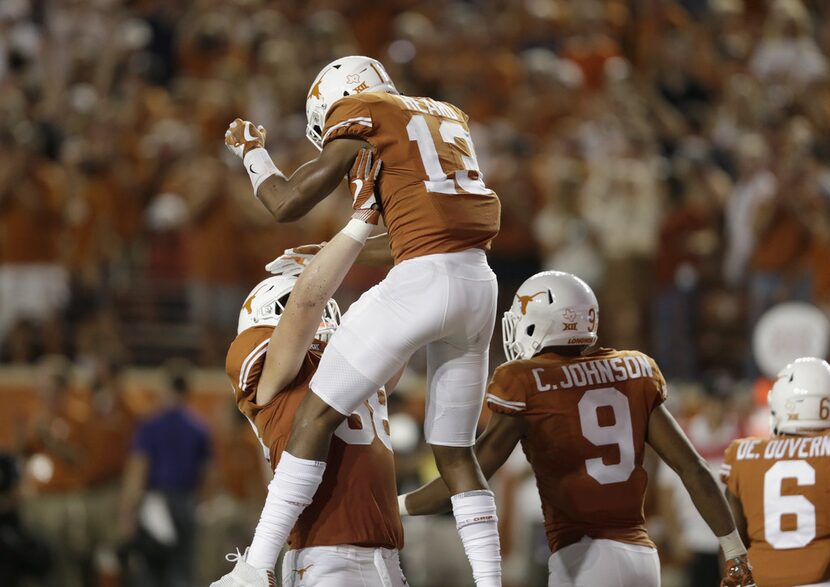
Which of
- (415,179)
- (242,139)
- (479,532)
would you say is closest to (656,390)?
(479,532)

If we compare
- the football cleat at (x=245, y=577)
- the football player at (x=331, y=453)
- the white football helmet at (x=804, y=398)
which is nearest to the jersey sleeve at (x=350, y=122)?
the football player at (x=331, y=453)

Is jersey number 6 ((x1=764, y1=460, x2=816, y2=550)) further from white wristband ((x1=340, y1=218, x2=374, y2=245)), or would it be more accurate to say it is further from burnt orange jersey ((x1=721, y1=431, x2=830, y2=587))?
white wristband ((x1=340, y1=218, x2=374, y2=245))

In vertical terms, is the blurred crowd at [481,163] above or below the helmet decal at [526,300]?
above

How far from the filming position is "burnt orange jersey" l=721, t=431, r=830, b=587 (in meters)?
5.79

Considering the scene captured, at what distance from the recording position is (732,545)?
5.53m

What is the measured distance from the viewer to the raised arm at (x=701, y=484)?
5.54 meters

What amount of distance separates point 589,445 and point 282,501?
3.97ft

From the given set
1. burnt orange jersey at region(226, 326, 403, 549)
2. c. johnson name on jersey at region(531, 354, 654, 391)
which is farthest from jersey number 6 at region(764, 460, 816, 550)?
burnt orange jersey at region(226, 326, 403, 549)

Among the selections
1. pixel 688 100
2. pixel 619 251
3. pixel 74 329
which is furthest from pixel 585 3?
pixel 74 329

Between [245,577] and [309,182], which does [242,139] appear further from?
[245,577]

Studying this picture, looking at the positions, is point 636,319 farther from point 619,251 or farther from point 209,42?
point 209,42

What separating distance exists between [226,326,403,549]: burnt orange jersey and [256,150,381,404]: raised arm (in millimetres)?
99

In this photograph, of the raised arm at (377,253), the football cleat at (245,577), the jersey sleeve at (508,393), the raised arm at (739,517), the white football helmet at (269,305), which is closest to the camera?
the football cleat at (245,577)

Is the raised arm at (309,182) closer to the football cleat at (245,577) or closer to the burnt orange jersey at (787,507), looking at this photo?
the football cleat at (245,577)
